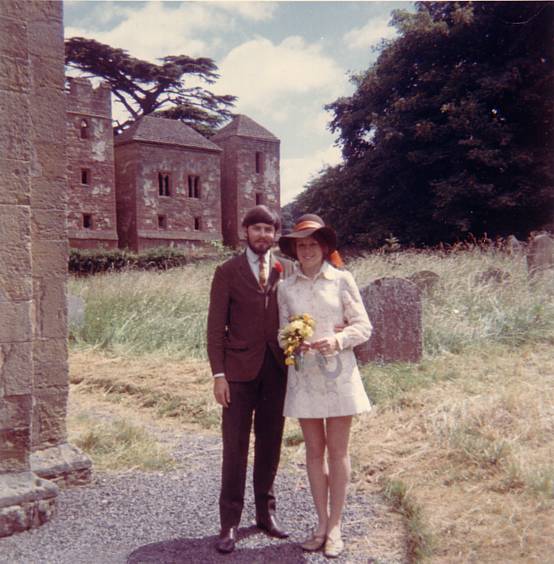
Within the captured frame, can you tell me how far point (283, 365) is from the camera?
3.75 metres

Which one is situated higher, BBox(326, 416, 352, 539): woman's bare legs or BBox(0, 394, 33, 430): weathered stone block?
BBox(0, 394, 33, 430): weathered stone block

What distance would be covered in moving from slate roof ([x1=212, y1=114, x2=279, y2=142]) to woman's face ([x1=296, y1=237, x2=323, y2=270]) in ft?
102

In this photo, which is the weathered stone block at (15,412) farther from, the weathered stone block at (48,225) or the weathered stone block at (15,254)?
the weathered stone block at (48,225)

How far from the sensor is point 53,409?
15.5 feet

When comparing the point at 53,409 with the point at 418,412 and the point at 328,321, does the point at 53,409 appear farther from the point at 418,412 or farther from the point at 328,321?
the point at 418,412

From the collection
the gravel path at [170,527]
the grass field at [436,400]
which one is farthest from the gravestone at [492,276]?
the gravel path at [170,527]

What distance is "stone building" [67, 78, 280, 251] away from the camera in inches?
1174

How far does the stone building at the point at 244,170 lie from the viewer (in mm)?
34156

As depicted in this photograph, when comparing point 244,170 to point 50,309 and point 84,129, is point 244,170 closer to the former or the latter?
point 84,129

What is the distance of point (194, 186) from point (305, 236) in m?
30.2

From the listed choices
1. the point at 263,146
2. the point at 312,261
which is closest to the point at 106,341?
the point at 312,261

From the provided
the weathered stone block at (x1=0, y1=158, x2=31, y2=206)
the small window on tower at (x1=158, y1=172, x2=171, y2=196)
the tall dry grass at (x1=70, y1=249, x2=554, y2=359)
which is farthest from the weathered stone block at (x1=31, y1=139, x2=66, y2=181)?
the small window on tower at (x1=158, y1=172, x2=171, y2=196)

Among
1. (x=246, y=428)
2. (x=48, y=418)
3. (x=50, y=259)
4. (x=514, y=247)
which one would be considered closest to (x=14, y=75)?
(x=50, y=259)

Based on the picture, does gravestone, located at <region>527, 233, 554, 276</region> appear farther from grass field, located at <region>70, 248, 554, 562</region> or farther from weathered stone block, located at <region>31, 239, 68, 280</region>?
weathered stone block, located at <region>31, 239, 68, 280</region>
